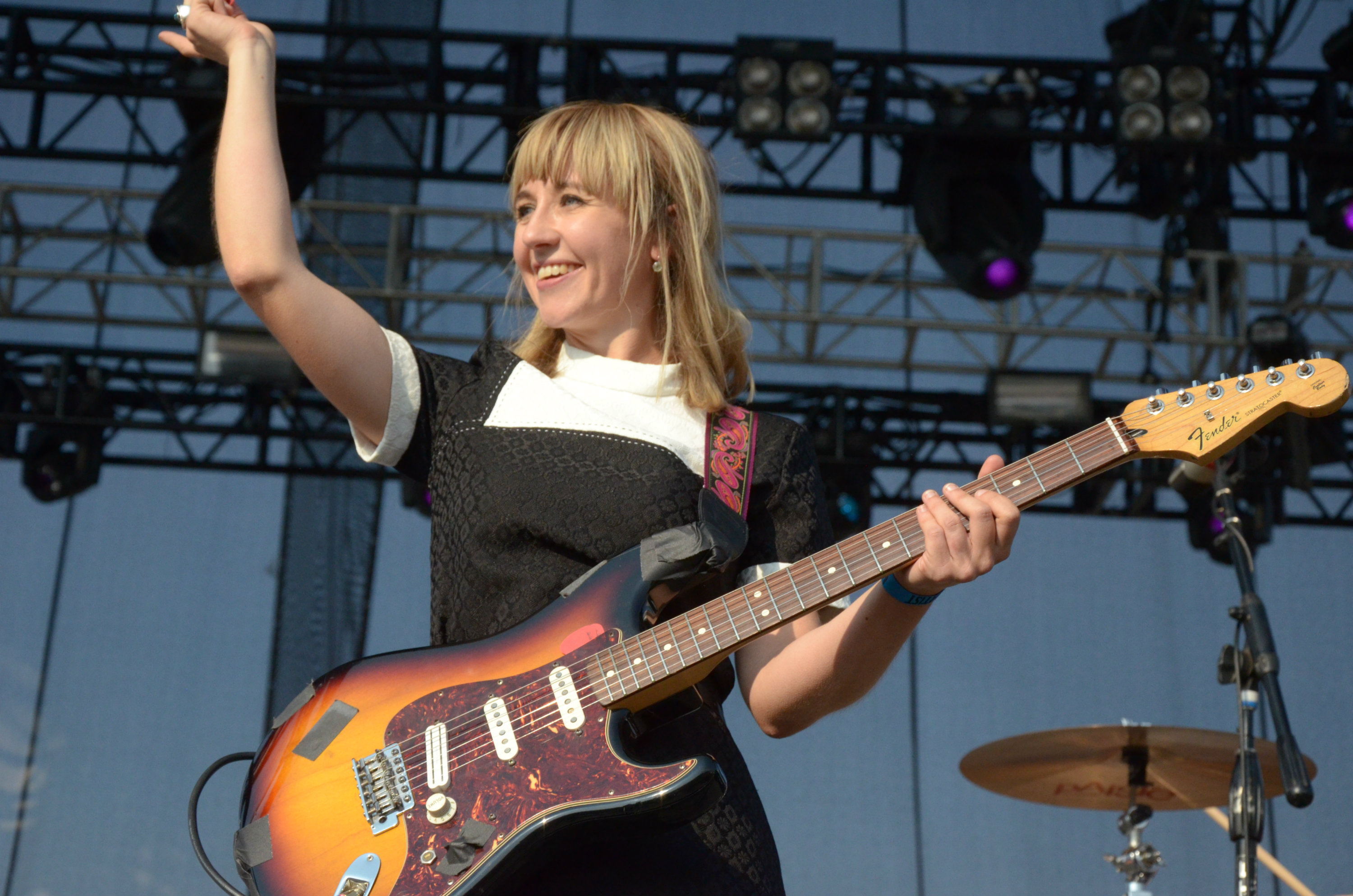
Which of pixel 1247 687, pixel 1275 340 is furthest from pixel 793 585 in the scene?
pixel 1275 340

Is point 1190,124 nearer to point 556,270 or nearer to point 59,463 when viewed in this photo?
point 556,270

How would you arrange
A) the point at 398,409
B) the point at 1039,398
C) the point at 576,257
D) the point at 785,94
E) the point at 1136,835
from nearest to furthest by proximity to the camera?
the point at 398,409 → the point at 576,257 → the point at 1136,835 → the point at 785,94 → the point at 1039,398

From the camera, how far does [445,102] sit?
220 inches

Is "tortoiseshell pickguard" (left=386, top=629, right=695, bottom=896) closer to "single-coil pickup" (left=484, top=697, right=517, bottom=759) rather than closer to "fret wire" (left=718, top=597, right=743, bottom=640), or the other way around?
"single-coil pickup" (left=484, top=697, right=517, bottom=759)

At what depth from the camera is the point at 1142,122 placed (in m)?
5.52

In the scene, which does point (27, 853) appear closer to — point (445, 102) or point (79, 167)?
point (79, 167)

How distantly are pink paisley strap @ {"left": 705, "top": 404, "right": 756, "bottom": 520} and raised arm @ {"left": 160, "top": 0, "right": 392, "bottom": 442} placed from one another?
1.26 feet

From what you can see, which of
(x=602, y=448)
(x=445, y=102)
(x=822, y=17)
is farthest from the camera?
(x=822, y=17)

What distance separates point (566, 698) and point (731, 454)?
0.38 m

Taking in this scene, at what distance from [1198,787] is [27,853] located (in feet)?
15.4

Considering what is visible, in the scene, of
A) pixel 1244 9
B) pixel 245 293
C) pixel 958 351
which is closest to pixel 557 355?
pixel 245 293

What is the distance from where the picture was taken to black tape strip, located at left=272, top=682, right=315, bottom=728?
146cm

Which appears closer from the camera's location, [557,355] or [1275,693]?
[557,355]

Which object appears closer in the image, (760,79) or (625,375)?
(625,375)
